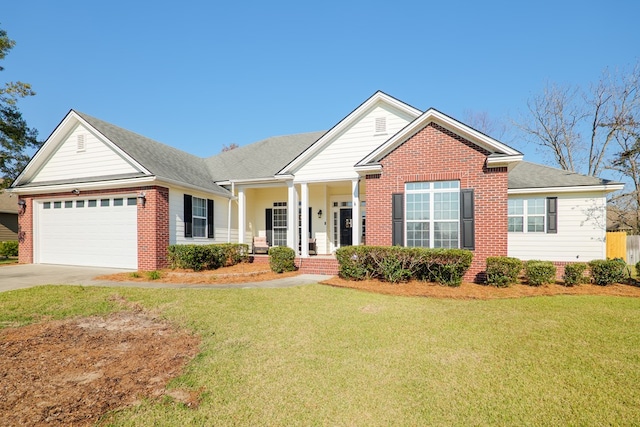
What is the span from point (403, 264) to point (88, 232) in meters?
12.9

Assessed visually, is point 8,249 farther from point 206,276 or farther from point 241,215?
point 206,276

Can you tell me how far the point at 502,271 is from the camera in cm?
871

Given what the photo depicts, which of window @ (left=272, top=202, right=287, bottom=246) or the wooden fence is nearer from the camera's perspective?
the wooden fence

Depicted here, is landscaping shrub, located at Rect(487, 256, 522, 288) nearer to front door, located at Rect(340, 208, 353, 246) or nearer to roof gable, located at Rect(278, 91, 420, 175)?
roof gable, located at Rect(278, 91, 420, 175)

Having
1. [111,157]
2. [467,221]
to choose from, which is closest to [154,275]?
[111,157]

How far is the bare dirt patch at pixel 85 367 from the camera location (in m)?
3.16

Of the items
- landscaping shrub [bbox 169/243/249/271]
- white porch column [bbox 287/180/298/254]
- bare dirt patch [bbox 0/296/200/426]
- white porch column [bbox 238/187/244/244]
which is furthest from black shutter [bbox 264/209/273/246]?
bare dirt patch [bbox 0/296/200/426]

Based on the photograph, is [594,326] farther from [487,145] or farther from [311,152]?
[311,152]

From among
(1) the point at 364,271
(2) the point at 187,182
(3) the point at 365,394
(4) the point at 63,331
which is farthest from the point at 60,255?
(3) the point at 365,394

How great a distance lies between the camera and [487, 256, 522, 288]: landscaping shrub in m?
8.70

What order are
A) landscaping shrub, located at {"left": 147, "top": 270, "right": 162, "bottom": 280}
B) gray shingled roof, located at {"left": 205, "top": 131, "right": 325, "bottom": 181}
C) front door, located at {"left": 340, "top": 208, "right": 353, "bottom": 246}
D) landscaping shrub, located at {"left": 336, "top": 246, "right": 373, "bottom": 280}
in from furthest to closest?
gray shingled roof, located at {"left": 205, "top": 131, "right": 325, "bottom": 181} < front door, located at {"left": 340, "top": 208, "right": 353, "bottom": 246} < landscaping shrub, located at {"left": 147, "top": 270, "right": 162, "bottom": 280} < landscaping shrub, located at {"left": 336, "top": 246, "right": 373, "bottom": 280}

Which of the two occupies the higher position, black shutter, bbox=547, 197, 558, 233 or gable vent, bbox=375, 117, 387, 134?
gable vent, bbox=375, 117, 387, 134

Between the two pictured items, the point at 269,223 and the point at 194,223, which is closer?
the point at 194,223

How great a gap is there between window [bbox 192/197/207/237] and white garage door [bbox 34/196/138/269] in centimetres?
232
